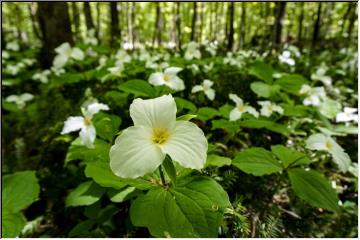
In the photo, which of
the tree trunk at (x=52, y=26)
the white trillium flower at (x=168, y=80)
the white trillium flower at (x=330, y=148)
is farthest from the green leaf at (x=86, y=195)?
the tree trunk at (x=52, y=26)

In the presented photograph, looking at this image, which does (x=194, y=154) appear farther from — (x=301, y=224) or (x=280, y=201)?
(x=280, y=201)

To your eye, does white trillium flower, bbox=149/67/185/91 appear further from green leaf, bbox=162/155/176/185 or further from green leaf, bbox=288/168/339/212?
green leaf, bbox=162/155/176/185

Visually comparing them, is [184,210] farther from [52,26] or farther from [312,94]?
[52,26]

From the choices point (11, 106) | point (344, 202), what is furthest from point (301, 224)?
point (11, 106)

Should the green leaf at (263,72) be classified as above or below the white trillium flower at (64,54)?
below

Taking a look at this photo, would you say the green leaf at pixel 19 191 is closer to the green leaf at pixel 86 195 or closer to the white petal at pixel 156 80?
the green leaf at pixel 86 195

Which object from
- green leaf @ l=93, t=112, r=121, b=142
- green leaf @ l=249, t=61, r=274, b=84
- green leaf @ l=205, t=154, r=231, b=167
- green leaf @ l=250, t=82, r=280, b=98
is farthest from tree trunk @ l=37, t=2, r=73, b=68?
green leaf @ l=205, t=154, r=231, b=167

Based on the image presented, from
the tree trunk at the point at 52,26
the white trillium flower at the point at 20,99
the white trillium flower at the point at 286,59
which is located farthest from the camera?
the tree trunk at the point at 52,26
